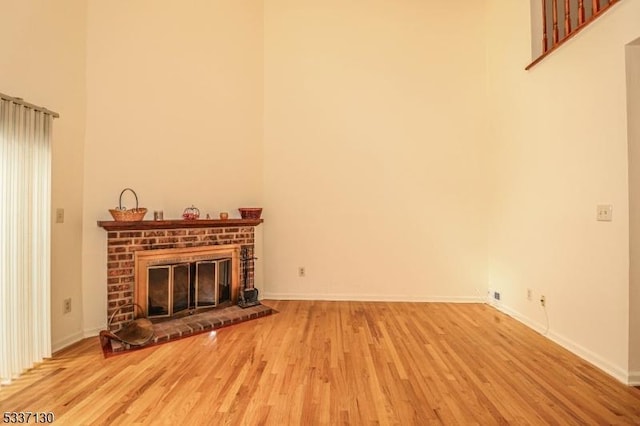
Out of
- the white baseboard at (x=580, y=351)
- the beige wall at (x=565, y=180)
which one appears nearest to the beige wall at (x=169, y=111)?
the beige wall at (x=565, y=180)

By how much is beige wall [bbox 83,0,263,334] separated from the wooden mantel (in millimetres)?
213

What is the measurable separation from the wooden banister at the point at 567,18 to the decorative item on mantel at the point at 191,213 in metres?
3.87

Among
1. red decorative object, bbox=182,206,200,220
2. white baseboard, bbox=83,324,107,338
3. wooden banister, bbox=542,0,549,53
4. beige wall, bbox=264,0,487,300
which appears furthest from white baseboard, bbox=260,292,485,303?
wooden banister, bbox=542,0,549,53

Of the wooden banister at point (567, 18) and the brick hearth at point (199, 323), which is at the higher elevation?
the wooden banister at point (567, 18)

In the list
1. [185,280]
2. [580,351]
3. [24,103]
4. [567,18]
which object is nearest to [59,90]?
[24,103]

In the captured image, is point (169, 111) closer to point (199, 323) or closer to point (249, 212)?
point (249, 212)

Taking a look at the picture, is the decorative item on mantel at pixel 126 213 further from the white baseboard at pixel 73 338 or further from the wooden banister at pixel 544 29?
the wooden banister at pixel 544 29

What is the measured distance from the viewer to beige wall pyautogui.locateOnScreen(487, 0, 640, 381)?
2.25 m

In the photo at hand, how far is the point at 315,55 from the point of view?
436 centimetres

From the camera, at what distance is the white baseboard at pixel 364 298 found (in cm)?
415

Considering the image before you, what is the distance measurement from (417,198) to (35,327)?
13.3ft

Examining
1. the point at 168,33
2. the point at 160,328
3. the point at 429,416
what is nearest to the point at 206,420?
the point at 429,416

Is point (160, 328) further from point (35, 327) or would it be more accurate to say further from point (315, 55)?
point (315, 55)

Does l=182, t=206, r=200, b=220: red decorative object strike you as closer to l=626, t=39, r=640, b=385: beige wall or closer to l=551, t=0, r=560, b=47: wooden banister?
l=626, t=39, r=640, b=385: beige wall
